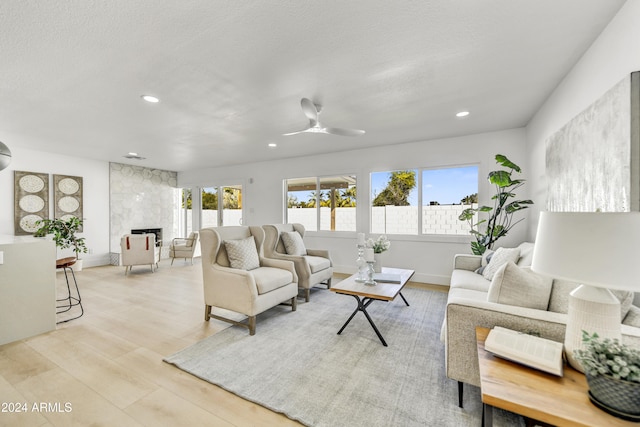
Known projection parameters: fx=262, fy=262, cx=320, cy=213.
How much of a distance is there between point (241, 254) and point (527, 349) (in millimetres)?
2637

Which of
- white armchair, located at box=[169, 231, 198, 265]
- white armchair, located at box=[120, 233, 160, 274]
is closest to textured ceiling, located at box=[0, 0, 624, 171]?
white armchair, located at box=[120, 233, 160, 274]

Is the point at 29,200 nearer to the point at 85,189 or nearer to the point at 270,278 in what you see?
the point at 85,189

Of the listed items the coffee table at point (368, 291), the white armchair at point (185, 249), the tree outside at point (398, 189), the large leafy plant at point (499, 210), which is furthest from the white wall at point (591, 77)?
the white armchair at point (185, 249)

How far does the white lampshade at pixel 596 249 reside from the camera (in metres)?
0.92

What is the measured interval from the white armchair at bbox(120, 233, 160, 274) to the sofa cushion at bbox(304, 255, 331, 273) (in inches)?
135

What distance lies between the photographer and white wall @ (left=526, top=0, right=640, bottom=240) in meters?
1.59

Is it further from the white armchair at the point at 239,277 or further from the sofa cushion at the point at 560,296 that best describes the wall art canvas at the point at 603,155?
the white armchair at the point at 239,277

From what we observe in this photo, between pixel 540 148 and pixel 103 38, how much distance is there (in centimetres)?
451

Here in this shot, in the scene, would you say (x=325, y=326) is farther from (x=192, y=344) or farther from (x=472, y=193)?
(x=472, y=193)

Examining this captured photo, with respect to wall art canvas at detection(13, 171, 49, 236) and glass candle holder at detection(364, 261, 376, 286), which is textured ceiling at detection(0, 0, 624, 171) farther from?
glass candle holder at detection(364, 261, 376, 286)

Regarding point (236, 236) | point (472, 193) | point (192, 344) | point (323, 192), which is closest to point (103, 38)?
point (236, 236)

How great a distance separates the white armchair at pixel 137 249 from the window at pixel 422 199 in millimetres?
4497

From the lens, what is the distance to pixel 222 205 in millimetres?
7219

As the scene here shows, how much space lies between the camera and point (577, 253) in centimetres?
101
